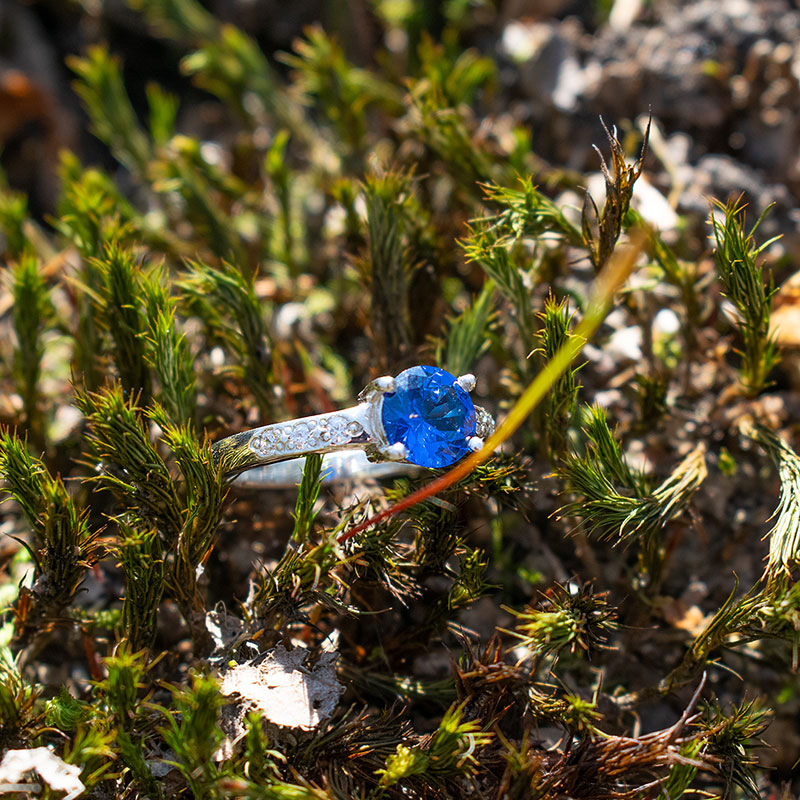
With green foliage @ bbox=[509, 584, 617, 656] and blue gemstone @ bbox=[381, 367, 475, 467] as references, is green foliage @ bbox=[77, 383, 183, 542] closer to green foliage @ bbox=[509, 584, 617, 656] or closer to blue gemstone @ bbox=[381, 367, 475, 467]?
blue gemstone @ bbox=[381, 367, 475, 467]

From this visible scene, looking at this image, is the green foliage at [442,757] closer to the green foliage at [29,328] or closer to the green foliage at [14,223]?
the green foliage at [29,328]

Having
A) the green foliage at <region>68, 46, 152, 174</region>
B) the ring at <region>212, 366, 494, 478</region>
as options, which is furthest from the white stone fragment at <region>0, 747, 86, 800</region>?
the green foliage at <region>68, 46, 152, 174</region>

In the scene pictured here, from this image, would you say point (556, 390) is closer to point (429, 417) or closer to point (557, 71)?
point (429, 417)

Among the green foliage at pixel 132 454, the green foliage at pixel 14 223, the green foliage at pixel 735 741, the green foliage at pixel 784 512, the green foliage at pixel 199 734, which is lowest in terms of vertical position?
the green foliage at pixel 735 741

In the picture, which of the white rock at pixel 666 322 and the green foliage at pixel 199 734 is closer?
the green foliage at pixel 199 734

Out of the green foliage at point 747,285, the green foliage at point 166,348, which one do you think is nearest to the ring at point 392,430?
the green foliage at point 166,348

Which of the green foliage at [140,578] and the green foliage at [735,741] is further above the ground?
the green foliage at [140,578]

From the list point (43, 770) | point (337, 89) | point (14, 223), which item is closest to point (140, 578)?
point (43, 770)

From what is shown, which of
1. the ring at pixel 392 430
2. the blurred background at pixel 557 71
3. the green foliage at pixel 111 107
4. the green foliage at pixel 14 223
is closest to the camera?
the ring at pixel 392 430
